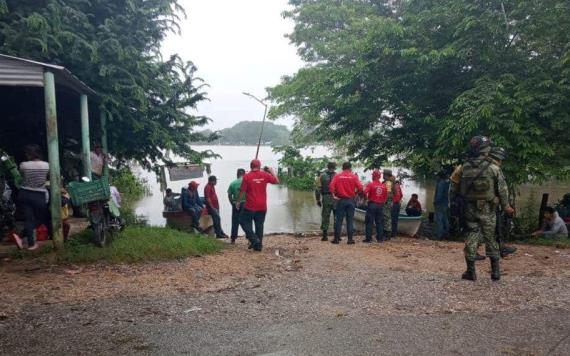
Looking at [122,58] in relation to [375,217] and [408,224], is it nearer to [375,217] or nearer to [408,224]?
[375,217]

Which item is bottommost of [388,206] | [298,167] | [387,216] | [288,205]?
[288,205]

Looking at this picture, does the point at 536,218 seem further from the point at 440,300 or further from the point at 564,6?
the point at 440,300

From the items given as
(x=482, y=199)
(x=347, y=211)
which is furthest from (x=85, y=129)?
(x=482, y=199)

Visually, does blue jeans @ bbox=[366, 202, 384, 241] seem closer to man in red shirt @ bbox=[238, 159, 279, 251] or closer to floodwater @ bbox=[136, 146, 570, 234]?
man in red shirt @ bbox=[238, 159, 279, 251]

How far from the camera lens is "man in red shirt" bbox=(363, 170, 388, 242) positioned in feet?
32.3

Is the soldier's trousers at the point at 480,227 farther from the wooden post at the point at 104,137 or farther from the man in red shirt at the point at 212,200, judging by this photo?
the wooden post at the point at 104,137

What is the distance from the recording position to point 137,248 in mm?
7180

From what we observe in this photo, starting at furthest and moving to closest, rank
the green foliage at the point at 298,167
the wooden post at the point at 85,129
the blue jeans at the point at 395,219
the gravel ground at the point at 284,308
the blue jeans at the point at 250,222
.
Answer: the green foliage at the point at 298,167 → the blue jeans at the point at 395,219 → the blue jeans at the point at 250,222 → the wooden post at the point at 85,129 → the gravel ground at the point at 284,308

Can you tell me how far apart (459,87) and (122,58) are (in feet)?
28.4

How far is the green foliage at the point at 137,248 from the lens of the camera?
22.1 ft

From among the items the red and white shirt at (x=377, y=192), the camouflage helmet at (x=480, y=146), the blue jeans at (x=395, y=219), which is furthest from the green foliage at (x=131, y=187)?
the camouflage helmet at (x=480, y=146)

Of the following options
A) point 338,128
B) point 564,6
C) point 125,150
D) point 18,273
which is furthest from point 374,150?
point 18,273

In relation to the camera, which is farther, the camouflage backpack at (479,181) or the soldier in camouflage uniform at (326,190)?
the soldier in camouflage uniform at (326,190)

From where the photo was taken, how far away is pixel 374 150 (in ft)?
46.5
